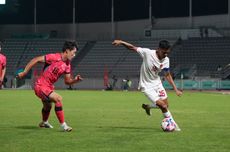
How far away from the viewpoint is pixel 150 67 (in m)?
12.8

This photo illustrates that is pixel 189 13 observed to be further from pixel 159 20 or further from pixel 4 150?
pixel 4 150

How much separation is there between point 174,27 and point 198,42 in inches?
129

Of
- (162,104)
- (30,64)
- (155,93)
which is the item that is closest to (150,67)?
(155,93)

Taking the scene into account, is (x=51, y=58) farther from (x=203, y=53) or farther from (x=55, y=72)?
(x=203, y=53)

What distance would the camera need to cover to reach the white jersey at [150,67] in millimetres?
12797

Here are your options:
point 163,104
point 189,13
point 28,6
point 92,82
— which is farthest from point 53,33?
point 163,104

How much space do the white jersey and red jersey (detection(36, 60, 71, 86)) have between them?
181cm

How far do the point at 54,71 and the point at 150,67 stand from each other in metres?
2.20

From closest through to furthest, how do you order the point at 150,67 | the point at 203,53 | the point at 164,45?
the point at 164,45, the point at 150,67, the point at 203,53

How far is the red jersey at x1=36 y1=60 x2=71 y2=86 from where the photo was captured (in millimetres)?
12102

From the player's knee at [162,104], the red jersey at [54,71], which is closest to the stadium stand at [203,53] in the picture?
the player's knee at [162,104]

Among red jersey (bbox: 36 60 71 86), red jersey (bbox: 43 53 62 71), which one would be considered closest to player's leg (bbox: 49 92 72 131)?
red jersey (bbox: 36 60 71 86)

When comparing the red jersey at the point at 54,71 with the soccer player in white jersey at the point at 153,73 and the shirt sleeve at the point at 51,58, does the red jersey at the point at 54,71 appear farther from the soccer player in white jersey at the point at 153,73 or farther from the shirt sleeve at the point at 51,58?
the soccer player in white jersey at the point at 153,73

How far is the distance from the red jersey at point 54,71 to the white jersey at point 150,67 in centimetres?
181
